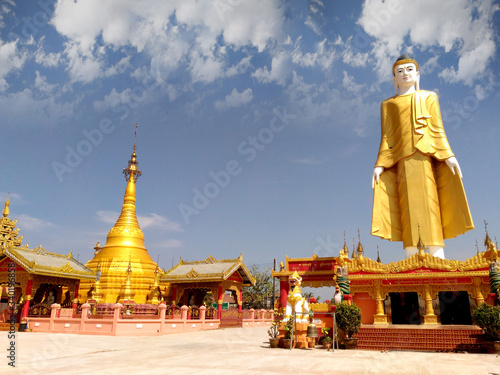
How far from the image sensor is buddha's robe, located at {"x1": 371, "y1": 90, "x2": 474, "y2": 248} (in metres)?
20.0

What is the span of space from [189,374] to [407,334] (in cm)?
1020

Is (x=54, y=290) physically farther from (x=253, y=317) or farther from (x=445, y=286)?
(x=445, y=286)

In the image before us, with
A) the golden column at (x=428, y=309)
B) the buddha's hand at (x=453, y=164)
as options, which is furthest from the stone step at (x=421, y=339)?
the buddha's hand at (x=453, y=164)

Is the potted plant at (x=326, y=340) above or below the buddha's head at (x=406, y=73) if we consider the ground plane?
below

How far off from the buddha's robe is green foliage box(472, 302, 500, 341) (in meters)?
6.31

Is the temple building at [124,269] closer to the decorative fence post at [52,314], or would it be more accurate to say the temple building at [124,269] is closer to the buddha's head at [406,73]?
the decorative fence post at [52,314]

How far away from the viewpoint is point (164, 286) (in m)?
32.1

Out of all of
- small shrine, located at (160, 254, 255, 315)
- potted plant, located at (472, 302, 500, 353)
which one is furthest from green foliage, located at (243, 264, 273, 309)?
potted plant, located at (472, 302, 500, 353)

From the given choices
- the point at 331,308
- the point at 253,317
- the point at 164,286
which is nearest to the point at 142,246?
the point at 164,286

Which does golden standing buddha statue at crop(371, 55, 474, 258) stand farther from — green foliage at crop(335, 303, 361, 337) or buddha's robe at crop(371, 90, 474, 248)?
green foliage at crop(335, 303, 361, 337)

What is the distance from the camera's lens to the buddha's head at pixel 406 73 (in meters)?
21.9

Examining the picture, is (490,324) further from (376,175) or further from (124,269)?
(124,269)

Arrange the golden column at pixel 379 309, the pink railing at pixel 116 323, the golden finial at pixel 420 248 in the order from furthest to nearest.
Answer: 1. the pink railing at pixel 116 323
2. the golden finial at pixel 420 248
3. the golden column at pixel 379 309

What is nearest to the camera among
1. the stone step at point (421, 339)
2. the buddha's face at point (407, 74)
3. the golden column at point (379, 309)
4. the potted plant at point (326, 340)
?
the stone step at point (421, 339)
